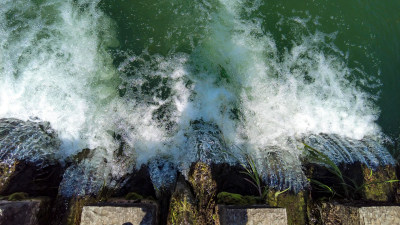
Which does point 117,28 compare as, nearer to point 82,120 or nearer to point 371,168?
point 82,120

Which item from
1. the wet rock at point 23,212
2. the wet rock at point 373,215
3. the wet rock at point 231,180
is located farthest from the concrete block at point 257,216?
the wet rock at point 23,212

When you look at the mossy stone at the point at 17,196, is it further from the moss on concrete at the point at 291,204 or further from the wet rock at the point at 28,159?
the moss on concrete at the point at 291,204

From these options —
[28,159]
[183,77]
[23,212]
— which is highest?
[183,77]

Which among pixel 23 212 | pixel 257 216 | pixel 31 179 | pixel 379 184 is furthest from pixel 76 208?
Result: pixel 379 184

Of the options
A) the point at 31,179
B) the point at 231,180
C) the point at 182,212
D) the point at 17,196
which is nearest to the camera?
the point at 182,212

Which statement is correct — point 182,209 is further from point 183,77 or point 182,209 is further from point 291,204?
point 183,77

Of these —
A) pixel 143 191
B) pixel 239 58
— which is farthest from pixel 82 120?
pixel 239 58
